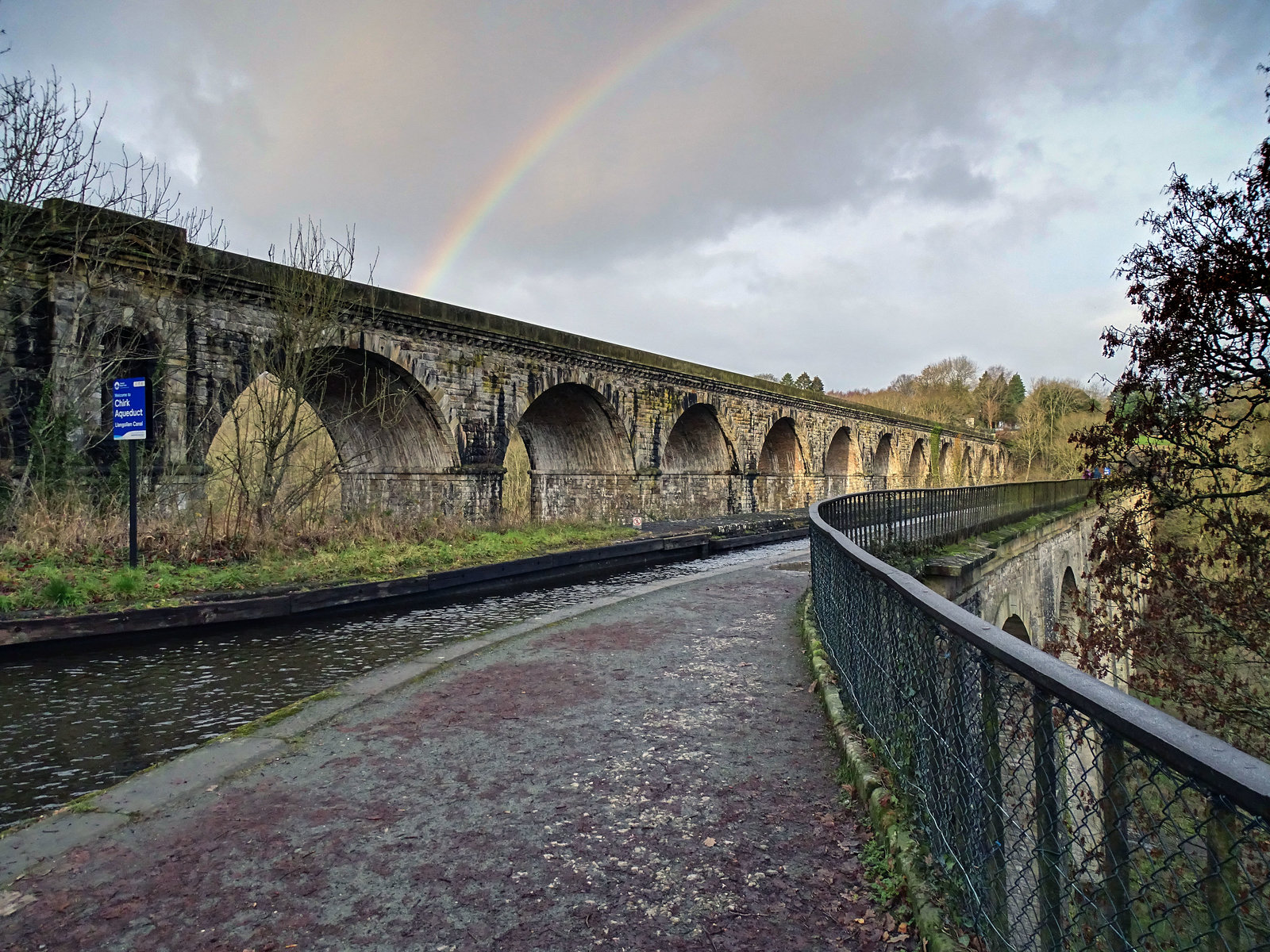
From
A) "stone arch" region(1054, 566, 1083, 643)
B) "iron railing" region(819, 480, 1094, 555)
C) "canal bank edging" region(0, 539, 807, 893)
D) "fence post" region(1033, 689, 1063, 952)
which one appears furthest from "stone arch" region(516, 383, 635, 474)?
"fence post" region(1033, 689, 1063, 952)

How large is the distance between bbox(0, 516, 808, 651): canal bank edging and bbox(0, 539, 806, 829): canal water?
34 cm

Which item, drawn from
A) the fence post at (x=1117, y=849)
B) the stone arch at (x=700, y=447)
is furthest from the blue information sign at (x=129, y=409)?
the stone arch at (x=700, y=447)

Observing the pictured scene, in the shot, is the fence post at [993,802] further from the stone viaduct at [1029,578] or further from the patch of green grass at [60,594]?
the patch of green grass at [60,594]

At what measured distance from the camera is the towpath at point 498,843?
91.7 inches

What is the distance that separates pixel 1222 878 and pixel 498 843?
7.59 feet

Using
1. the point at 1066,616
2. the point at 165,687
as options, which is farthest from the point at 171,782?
the point at 1066,616

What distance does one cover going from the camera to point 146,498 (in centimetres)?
1000

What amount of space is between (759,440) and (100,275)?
19.6m

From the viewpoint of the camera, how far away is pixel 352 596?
8.69 metres

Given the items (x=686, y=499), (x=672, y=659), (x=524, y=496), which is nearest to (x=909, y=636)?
(x=672, y=659)

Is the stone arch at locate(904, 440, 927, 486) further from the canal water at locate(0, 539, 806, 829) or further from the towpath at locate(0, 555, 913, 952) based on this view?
the towpath at locate(0, 555, 913, 952)

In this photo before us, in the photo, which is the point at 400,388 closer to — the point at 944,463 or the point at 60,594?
the point at 60,594

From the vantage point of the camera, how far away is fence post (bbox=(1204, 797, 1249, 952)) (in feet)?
3.84

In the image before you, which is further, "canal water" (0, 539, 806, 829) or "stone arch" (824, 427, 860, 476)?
"stone arch" (824, 427, 860, 476)
